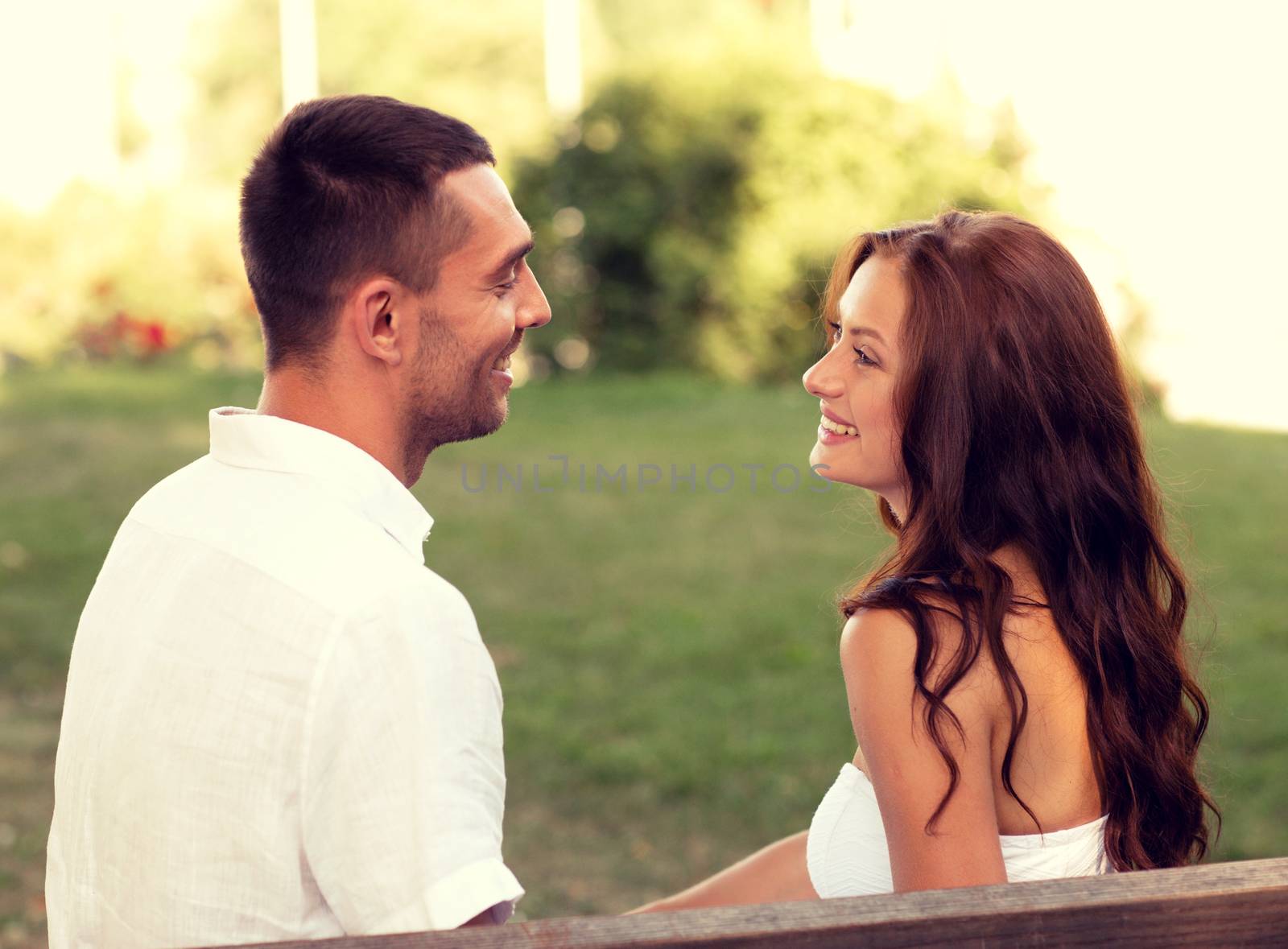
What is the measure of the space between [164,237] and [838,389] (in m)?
13.6

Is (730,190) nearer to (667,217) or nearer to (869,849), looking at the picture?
(667,217)

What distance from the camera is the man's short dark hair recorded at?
1.94m

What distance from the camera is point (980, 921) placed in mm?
1312

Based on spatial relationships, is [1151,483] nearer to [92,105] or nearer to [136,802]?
[136,802]

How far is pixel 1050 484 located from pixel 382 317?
1053 mm

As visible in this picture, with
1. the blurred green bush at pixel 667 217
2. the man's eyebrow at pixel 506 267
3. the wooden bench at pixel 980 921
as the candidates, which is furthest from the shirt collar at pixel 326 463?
the blurred green bush at pixel 667 217

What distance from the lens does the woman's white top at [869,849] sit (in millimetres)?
2184

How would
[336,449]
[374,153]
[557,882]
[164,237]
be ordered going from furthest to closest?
1. [164,237]
2. [557,882]
3. [374,153]
4. [336,449]

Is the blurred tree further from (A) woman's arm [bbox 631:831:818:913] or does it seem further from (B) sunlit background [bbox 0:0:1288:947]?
(A) woman's arm [bbox 631:831:818:913]

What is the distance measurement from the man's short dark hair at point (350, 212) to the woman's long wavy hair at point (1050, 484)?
2.57ft

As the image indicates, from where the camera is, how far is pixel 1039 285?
2273 millimetres

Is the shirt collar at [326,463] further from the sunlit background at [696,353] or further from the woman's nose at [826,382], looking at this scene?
the sunlit background at [696,353]

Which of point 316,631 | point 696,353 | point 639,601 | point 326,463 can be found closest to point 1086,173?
point 696,353

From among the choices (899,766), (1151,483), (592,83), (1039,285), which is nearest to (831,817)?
(899,766)
